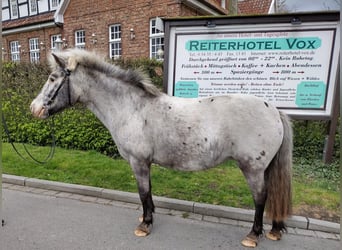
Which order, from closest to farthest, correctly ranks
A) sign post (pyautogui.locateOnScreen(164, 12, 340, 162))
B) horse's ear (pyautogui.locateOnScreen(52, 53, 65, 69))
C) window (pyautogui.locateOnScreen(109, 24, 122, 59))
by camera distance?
1. horse's ear (pyautogui.locateOnScreen(52, 53, 65, 69))
2. sign post (pyautogui.locateOnScreen(164, 12, 340, 162))
3. window (pyautogui.locateOnScreen(109, 24, 122, 59))

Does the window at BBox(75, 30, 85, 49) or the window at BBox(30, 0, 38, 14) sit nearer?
the window at BBox(75, 30, 85, 49)

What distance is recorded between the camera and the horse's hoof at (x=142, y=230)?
2814 mm

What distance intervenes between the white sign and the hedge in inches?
37.3

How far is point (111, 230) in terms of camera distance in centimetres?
291

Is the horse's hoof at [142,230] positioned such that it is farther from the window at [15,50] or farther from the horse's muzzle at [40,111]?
the window at [15,50]

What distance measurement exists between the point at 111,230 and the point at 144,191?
2.10 ft

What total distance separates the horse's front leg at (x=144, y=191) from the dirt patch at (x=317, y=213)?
1.92 metres

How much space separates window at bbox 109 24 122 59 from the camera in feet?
41.8

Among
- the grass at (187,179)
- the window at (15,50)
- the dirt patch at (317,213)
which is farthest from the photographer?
the window at (15,50)

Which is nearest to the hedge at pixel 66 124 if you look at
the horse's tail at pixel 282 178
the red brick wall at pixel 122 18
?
the horse's tail at pixel 282 178

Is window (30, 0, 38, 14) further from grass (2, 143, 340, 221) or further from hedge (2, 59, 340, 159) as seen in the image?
grass (2, 143, 340, 221)

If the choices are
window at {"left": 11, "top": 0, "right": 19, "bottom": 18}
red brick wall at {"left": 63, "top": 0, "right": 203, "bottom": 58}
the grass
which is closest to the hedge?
the grass

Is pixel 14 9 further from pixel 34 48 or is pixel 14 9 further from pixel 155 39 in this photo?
pixel 155 39

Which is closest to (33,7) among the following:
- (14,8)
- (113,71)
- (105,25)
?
(14,8)
